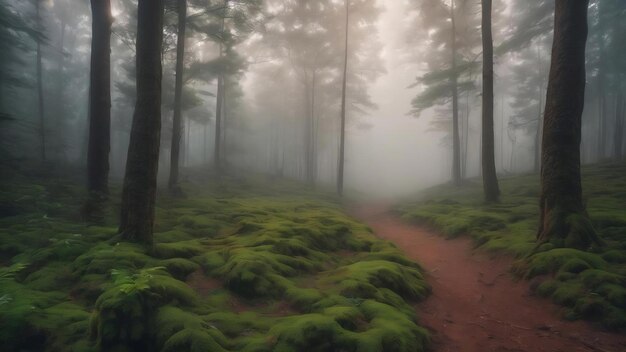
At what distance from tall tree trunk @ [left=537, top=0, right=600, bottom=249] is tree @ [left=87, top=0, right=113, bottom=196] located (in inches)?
496

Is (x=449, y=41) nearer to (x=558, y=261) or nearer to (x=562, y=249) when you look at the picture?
(x=562, y=249)

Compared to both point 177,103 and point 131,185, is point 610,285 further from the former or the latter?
point 177,103

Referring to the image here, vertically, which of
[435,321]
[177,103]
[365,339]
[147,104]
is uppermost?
[177,103]

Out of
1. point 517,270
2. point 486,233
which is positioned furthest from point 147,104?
point 486,233

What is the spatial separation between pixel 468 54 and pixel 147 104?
25.4m

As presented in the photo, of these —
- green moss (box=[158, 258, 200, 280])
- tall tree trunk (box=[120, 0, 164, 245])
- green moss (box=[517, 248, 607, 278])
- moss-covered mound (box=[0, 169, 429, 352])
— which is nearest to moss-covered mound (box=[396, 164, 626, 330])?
green moss (box=[517, 248, 607, 278])

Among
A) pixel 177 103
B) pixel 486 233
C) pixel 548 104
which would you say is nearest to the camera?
pixel 548 104

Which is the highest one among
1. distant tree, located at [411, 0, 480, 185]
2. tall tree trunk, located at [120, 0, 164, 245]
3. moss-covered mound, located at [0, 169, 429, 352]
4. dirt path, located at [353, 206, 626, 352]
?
distant tree, located at [411, 0, 480, 185]

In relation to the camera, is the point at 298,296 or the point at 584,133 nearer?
the point at 298,296

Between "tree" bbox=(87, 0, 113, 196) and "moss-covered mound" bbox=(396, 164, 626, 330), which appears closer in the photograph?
"moss-covered mound" bbox=(396, 164, 626, 330)

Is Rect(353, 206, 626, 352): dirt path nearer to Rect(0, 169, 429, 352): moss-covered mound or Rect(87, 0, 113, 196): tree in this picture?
Rect(0, 169, 429, 352): moss-covered mound

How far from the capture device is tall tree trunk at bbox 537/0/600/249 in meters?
7.84

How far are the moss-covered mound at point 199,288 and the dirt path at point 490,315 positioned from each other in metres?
0.57

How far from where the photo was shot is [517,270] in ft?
25.0
